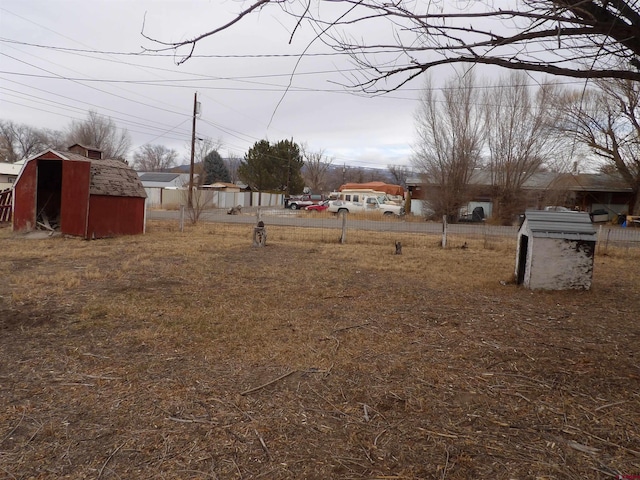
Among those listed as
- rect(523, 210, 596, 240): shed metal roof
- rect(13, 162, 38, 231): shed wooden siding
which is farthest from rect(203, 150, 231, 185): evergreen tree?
rect(523, 210, 596, 240): shed metal roof

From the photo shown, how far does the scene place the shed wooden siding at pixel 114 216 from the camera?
45.1 feet

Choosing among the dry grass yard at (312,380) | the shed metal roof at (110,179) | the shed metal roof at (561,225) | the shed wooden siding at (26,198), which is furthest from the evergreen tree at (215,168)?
the shed metal roof at (561,225)

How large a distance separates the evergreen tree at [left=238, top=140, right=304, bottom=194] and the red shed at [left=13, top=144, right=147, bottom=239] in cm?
3971

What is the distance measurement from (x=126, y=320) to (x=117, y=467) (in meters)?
2.97

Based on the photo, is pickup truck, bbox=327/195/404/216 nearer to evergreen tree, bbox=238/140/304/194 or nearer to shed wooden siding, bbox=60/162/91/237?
shed wooden siding, bbox=60/162/91/237

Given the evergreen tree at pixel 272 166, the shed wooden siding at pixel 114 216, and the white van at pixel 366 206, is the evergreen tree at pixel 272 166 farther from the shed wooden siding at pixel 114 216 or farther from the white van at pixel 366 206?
the shed wooden siding at pixel 114 216

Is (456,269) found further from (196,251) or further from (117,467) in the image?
(117,467)

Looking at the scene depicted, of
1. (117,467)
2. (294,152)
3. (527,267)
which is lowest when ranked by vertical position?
(117,467)

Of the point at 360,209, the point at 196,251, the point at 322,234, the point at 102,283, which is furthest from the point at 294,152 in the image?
the point at 102,283

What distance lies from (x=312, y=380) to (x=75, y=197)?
12.9 metres

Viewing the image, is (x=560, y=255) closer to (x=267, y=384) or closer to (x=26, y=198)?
(x=267, y=384)

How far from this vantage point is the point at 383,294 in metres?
6.85

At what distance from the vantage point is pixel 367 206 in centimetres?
3212

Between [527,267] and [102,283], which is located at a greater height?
[527,267]
